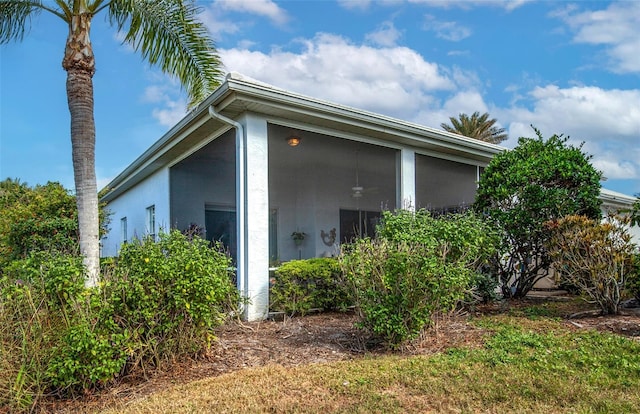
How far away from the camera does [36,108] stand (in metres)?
9.60

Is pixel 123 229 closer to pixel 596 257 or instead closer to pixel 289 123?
pixel 289 123

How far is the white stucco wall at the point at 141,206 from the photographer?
36.8 ft

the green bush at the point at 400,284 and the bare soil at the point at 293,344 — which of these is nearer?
the bare soil at the point at 293,344

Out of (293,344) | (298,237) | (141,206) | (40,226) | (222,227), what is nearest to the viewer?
(293,344)

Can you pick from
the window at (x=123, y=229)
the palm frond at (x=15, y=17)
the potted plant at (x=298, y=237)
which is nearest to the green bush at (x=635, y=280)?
the potted plant at (x=298, y=237)

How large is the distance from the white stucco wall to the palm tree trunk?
2.79 metres

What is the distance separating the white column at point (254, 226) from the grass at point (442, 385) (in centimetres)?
247

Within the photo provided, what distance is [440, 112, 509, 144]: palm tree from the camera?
25.9 metres

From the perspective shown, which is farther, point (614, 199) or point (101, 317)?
point (614, 199)

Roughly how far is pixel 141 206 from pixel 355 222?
6.46 m

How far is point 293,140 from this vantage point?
8.98 metres

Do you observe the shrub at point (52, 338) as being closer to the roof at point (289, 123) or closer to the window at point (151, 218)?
the roof at point (289, 123)

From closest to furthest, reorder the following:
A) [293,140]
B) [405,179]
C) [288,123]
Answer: [288,123], [293,140], [405,179]

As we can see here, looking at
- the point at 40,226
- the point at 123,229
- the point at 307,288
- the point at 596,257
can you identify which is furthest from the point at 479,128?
the point at 40,226
